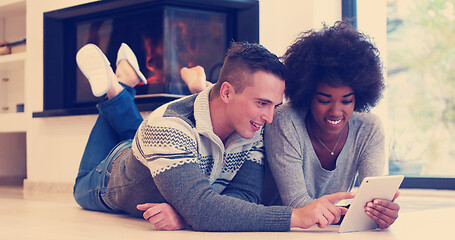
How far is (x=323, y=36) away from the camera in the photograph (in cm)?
193

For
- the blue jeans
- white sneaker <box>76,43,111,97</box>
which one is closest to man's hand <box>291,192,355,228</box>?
the blue jeans

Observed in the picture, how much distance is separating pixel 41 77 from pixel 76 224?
2122mm

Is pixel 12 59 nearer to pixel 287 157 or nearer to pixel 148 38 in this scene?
pixel 148 38

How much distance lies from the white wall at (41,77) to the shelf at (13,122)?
0.29ft

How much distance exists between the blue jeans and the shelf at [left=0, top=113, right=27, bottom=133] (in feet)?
5.80

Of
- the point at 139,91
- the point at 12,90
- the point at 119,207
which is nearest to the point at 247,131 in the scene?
the point at 119,207

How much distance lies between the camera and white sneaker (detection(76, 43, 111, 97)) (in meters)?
2.41

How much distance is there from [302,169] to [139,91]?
5.88 ft

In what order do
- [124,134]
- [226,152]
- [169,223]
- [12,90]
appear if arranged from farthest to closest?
[12,90] < [124,134] < [226,152] < [169,223]

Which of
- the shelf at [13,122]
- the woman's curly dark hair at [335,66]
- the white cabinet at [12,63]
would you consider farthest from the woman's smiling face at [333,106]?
the white cabinet at [12,63]

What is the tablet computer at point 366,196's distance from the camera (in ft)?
5.29

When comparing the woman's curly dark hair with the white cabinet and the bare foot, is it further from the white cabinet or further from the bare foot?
the white cabinet

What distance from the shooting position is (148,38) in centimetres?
346

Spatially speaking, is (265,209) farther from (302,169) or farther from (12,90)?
(12,90)
